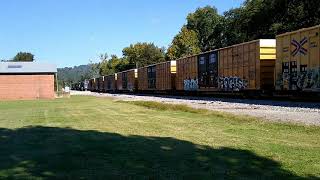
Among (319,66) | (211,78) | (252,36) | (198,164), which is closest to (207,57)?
(211,78)

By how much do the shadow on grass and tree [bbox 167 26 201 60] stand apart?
96222 mm

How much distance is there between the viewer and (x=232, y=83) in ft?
132

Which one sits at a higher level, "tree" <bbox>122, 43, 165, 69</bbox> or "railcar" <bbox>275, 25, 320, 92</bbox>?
"tree" <bbox>122, 43, 165, 69</bbox>

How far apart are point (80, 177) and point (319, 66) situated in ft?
75.2

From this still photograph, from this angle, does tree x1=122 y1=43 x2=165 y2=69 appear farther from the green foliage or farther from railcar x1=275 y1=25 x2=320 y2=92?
railcar x1=275 y1=25 x2=320 y2=92

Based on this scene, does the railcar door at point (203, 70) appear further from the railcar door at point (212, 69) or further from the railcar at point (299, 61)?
the railcar at point (299, 61)

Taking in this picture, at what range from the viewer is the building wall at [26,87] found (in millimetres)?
67000

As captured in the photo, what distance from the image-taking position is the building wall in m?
67.0

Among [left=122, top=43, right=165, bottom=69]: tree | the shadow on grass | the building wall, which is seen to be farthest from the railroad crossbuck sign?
[left=122, top=43, right=165, bottom=69]: tree

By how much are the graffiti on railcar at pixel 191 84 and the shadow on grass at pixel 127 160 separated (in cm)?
3876

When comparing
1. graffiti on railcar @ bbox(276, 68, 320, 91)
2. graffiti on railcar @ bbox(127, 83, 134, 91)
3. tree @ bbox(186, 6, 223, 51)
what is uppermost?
tree @ bbox(186, 6, 223, 51)

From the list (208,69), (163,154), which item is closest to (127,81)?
(208,69)

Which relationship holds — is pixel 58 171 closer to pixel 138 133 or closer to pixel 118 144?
pixel 118 144

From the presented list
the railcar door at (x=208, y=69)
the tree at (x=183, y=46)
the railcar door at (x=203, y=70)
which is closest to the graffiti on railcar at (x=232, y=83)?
the railcar door at (x=208, y=69)
